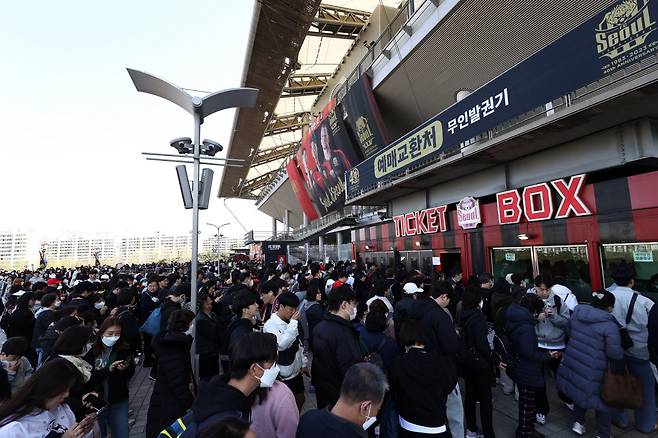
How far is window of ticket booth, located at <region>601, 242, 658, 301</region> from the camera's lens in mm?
6340

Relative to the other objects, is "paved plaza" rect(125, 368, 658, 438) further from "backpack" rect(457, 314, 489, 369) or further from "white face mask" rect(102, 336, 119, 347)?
"white face mask" rect(102, 336, 119, 347)

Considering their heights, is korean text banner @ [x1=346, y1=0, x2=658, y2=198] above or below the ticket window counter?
above

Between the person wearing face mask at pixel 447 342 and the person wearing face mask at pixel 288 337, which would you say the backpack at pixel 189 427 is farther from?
the person wearing face mask at pixel 447 342

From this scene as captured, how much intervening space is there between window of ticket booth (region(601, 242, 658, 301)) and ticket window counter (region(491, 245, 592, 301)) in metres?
0.56

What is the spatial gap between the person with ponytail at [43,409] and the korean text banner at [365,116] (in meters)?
14.7

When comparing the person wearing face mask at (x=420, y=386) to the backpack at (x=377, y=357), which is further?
the backpack at (x=377, y=357)

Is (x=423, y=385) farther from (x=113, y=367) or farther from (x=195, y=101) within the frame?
(x=195, y=101)

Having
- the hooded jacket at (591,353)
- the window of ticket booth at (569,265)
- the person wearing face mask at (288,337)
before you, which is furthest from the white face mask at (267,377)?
the window of ticket booth at (569,265)

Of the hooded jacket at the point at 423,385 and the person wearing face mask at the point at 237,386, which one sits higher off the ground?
the person wearing face mask at the point at 237,386

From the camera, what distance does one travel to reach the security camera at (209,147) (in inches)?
207

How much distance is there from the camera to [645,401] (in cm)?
394

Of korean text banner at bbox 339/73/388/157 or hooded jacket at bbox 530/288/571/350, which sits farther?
korean text banner at bbox 339/73/388/157

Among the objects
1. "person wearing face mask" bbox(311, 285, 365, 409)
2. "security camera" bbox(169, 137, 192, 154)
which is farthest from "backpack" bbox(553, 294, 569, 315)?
"security camera" bbox(169, 137, 192, 154)

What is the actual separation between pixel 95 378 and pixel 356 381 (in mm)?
2808
